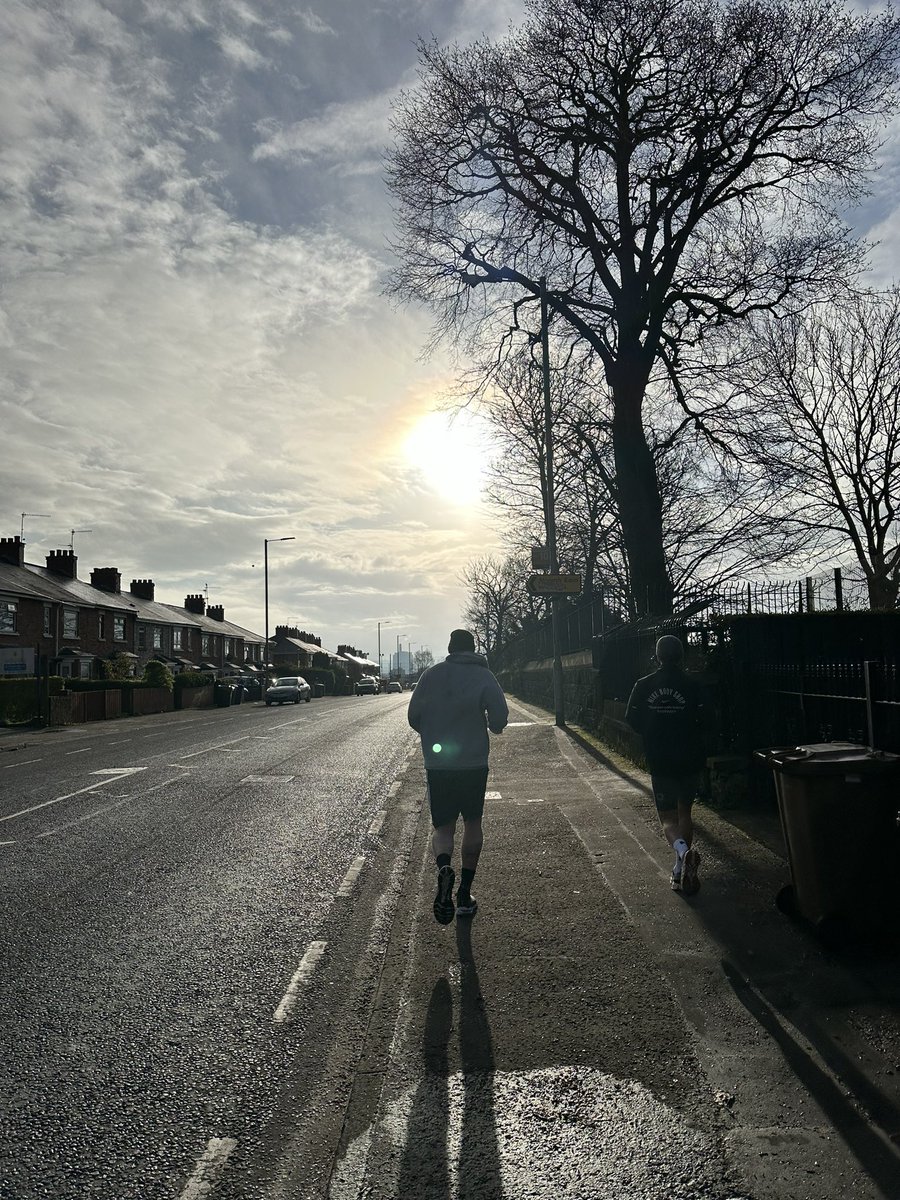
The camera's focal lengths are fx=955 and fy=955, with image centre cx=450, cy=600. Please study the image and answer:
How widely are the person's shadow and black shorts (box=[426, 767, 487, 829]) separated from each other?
1718mm

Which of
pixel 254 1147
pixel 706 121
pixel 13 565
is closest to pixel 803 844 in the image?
pixel 254 1147

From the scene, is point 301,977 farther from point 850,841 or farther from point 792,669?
point 792,669

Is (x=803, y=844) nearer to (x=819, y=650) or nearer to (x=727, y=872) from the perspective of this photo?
(x=727, y=872)

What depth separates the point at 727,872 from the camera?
7277mm

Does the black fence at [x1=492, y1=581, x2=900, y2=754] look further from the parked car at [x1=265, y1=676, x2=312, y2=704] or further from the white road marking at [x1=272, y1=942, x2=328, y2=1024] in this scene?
the parked car at [x1=265, y1=676, x2=312, y2=704]

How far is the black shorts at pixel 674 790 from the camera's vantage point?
6828 millimetres

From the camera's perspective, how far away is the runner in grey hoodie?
6438 millimetres

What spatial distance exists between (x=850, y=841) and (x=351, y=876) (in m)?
3.96

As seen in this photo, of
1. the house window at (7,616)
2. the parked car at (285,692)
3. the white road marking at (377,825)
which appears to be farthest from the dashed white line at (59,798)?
the parked car at (285,692)

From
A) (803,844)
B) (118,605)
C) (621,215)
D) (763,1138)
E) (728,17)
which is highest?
(728,17)

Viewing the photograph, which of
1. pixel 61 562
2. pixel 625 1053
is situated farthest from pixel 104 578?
pixel 625 1053

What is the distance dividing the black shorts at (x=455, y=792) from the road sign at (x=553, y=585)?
1404 cm

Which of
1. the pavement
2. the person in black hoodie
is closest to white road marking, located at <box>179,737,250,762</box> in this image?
the pavement

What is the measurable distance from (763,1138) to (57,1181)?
94.2 inches
